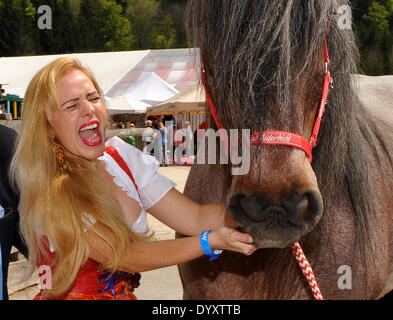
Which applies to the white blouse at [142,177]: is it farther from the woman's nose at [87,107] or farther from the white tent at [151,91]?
the white tent at [151,91]

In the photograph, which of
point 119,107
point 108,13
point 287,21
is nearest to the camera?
point 287,21

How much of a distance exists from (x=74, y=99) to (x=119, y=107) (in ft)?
52.7

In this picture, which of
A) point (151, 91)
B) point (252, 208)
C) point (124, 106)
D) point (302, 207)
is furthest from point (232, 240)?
point (151, 91)

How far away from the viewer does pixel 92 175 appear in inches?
77.6

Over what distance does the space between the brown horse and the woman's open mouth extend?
1.71 feet

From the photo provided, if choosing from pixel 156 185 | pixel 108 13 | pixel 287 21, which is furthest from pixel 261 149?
pixel 108 13

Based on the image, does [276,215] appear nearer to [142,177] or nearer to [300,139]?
[300,139]

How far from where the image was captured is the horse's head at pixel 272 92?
1612 mm

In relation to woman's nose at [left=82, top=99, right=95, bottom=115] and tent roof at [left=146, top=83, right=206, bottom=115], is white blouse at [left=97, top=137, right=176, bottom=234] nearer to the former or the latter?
woman's nose at [left=82, top=99, right=95, bottom=115]

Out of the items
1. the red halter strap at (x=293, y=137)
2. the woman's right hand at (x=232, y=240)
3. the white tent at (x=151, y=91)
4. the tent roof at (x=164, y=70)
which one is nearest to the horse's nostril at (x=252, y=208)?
the woman's right hand at (x=232, y=240)

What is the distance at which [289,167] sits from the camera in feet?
5.46

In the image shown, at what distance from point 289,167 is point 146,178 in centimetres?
75

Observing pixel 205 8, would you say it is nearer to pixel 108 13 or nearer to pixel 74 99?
pixel 74 99

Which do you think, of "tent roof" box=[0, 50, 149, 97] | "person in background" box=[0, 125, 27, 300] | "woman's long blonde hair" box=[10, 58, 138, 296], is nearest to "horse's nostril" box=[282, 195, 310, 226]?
"woman's long blonde hair" box=[10, 58, 138, 296]
